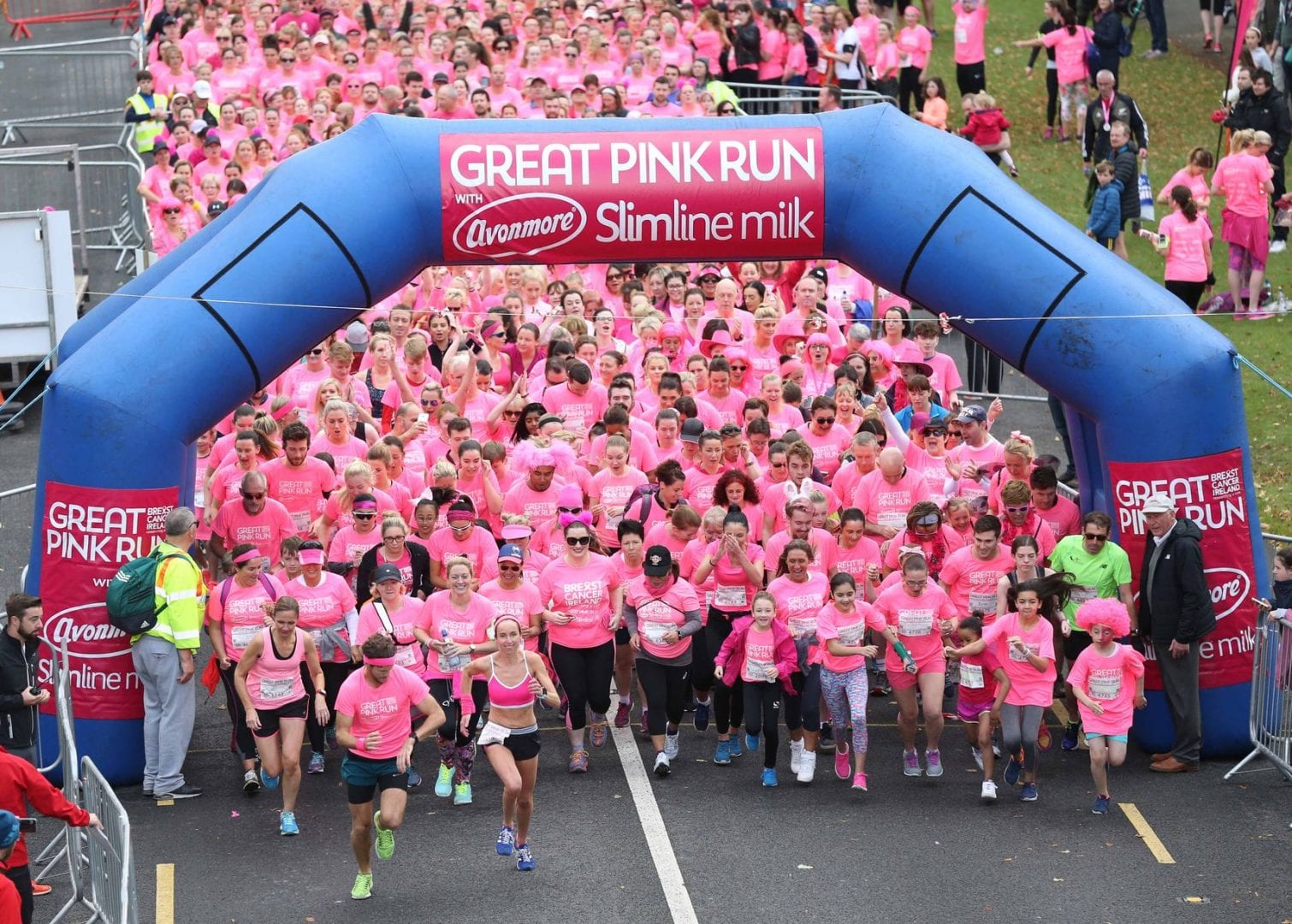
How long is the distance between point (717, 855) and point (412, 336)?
241 inches

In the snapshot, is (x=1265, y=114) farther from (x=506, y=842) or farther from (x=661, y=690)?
(x=506, y=842)

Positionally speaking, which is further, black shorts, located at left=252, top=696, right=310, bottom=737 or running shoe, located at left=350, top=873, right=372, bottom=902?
black shorts, located at left=252, top=696, right=310, bottom=737

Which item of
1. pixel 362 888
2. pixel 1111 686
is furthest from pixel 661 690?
pixel 1111 686

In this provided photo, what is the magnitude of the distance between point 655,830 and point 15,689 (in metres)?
3.82

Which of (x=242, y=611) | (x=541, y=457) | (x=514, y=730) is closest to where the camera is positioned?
(x=514, y=730)

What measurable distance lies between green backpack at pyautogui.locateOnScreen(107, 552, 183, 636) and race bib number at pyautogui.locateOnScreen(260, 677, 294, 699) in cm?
90

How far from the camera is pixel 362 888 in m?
10.8

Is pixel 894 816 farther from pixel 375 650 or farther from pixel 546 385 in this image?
pixel 546 385

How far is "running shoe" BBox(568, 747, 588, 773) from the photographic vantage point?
1241cm

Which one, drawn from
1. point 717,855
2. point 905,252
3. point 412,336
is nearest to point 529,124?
point 905,252

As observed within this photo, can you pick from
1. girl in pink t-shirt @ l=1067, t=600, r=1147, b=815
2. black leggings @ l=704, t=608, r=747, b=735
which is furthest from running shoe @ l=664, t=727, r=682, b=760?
girl in pink t-shirt @ l=1067, t=600, r=1147, b=815

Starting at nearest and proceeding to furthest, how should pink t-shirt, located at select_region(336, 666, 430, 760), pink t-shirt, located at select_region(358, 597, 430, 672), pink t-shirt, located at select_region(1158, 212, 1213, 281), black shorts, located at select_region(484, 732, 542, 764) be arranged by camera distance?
pink t-shirt, located at select_region(336, 666, 430, 760) < black shorts, located at select_region(484, 732, 542, 764) < pink t-shirt, located at select_region(358, 597, 430, 672) < pink t-shirt, located at select_region(1158, 212, 1213, 281)

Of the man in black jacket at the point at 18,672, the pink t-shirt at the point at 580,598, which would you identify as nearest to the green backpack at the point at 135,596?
the man in black jacket at the point at 18,672

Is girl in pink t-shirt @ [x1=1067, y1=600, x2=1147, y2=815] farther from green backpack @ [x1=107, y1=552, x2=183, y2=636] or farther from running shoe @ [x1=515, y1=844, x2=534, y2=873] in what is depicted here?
green backpack @ [x1=107, y1=552, x2=183, y2=636]
